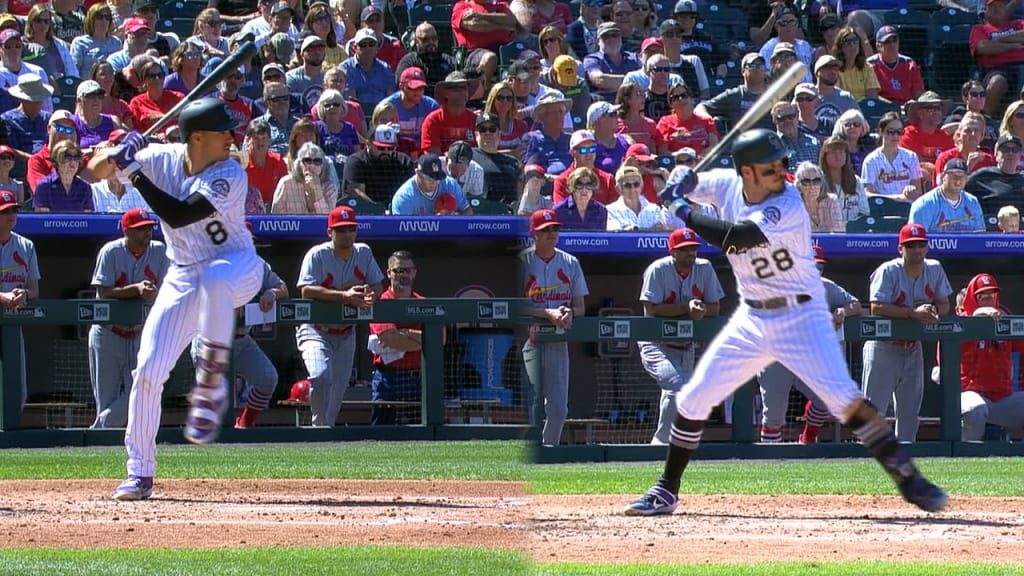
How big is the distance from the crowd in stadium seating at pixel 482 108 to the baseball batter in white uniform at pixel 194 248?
2829mm

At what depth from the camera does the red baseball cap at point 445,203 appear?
812 centimetres

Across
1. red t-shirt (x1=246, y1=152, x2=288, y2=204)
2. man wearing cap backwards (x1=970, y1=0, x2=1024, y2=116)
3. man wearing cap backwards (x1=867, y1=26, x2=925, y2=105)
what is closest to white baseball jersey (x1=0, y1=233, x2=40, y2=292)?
red t-shirt (x1=246, y1=152, x2=288, y2=204)

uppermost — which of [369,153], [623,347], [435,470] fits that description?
[369,153]

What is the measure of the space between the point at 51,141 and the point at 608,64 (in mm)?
3681

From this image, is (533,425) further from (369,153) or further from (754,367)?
(754,367)

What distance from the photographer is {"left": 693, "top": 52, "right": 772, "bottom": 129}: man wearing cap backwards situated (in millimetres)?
9336

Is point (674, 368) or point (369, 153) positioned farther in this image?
point (369, 153)

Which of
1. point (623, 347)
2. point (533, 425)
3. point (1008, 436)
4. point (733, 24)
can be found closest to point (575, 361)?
point (623, 347)

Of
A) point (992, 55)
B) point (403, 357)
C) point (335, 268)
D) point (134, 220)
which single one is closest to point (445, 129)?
point (335, 268)

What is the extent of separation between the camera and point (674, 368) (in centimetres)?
728

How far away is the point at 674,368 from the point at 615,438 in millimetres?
653

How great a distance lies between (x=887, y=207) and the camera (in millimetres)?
8656

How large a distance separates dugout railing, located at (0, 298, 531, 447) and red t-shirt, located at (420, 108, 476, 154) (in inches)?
48.9

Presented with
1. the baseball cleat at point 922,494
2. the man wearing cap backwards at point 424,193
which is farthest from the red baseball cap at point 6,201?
the baseball cleat at point 922,494
